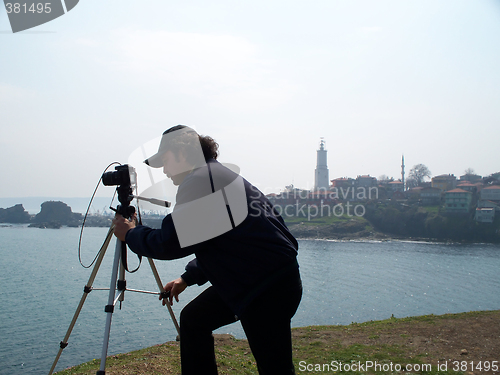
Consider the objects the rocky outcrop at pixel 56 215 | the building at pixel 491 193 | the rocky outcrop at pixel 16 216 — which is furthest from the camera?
the rocky outcrop at pixel 16 216

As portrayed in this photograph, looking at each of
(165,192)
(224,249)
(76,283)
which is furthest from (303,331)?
(76,283)

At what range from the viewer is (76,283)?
28.2 m

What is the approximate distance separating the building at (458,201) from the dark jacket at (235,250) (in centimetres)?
8376

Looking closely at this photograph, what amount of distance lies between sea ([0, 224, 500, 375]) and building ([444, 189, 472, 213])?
75.4 ft

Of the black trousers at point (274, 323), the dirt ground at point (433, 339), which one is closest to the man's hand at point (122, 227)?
Result: the black trousers at point (274, 323)

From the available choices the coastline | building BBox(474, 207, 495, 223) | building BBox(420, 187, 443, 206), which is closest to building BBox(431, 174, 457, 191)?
building BBox(420, 187, 443, 206)

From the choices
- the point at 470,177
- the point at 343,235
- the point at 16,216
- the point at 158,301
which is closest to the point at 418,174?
the point at 470,177

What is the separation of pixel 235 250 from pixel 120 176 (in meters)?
1.06

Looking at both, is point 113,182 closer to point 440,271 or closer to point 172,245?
point 172,245

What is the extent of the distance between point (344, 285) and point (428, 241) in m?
41.3

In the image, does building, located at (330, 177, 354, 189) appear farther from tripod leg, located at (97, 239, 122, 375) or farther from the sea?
tripod leg, located at (97, 239, 122, 375)

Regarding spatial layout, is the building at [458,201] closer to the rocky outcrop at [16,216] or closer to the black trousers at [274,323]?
the black trousers at [274,323]

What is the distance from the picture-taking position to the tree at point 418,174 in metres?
108

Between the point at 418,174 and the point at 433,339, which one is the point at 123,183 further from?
the point at 418,174
